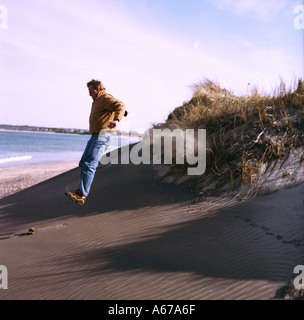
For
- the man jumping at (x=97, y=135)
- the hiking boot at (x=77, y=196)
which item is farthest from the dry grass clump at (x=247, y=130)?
the hiking boot at (x=77, y=196)

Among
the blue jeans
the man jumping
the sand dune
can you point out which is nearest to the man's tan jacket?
the man jumping

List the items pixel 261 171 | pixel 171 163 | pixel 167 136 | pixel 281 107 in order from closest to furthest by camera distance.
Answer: pixel 261 171 < pixel 281 107 < pixel 171 163 < pixel 167 136

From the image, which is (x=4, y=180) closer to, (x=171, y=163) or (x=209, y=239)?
(x=171, y=163)

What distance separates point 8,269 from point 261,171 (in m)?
4.89

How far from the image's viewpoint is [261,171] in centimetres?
614

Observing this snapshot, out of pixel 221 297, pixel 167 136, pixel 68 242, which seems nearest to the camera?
pixel 221 297

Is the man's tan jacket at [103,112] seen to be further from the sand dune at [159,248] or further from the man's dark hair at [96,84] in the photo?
the sand dune at [159,248]

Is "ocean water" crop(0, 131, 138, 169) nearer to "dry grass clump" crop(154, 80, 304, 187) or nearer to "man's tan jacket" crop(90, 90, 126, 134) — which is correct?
"man's tan jacket" crop(90, 90, 126, 134)

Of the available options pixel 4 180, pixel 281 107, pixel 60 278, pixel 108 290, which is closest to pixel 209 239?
pixel 108 290

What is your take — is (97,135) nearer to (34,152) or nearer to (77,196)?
(77,196)

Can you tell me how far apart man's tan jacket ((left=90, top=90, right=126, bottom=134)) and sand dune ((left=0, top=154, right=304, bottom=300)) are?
1857 mm

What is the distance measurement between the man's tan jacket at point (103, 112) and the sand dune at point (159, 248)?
186 centimetres

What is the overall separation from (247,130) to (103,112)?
4.00 meters

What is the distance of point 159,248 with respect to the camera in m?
4.44
